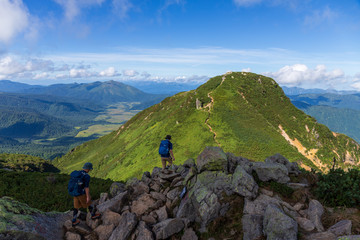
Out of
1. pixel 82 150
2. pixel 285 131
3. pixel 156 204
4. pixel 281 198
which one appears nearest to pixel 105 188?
pixel 156 204

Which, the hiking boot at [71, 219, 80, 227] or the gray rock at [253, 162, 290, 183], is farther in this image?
the gray rock at [253, 162, 290, 183]

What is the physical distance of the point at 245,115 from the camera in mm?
87625

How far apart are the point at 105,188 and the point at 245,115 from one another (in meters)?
75.1

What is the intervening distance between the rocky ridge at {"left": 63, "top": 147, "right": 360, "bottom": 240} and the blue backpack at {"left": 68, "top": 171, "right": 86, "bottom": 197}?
253 cm

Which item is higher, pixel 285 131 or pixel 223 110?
pixel 223 110

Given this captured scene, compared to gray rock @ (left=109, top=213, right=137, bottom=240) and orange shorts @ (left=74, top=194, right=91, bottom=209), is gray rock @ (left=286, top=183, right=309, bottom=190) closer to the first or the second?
gray rock @ (left=109, top=213, right=137, bottom=240)

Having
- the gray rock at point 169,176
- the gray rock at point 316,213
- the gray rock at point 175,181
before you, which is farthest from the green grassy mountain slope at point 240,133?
the gray rock at point 316,213

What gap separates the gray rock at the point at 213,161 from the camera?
1673 centimetres

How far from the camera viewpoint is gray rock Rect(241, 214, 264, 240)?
35.1 ft

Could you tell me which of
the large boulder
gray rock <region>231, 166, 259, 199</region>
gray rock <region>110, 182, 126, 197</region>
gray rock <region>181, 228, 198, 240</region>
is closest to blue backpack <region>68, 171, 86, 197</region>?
the large boulder

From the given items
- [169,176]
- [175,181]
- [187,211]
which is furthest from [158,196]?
[187,211]

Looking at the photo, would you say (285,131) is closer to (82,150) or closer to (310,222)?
(310,222)

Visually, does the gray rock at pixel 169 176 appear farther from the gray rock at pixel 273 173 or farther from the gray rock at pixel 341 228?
the gray rock at pixel 341 228

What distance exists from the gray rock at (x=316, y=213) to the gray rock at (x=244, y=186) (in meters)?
3.26
